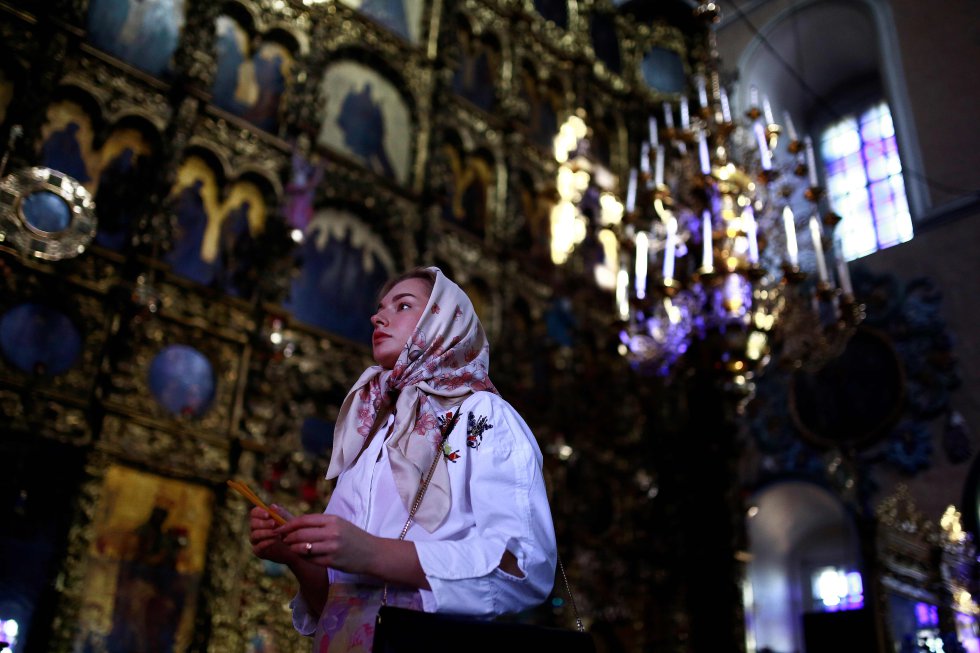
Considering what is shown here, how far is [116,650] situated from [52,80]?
171 inches

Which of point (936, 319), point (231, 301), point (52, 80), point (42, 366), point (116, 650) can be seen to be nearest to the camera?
point (116, 650)

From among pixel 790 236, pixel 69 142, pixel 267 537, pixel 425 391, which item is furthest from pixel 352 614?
pixel 790 236

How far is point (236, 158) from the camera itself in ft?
24.7

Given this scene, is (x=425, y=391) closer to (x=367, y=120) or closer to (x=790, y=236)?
(x=790, y=236)

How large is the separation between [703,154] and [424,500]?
19.5 feet

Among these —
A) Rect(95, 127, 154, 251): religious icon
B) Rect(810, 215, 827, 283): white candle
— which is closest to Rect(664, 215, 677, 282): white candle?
Rect(810, 215, 827, 283): white candle

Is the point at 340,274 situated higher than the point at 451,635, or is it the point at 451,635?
the point at 340,274

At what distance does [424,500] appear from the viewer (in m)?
1.82

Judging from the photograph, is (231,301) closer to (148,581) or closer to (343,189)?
(343,189)

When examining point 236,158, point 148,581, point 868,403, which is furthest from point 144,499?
point 868,403

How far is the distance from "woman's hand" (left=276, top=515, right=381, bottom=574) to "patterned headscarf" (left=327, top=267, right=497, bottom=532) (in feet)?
0.75

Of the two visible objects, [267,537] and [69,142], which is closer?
[267,537]

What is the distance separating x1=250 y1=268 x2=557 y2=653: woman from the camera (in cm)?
161

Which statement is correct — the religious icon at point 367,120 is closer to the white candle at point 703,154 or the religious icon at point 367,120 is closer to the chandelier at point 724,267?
the chandelier at point 724,267
